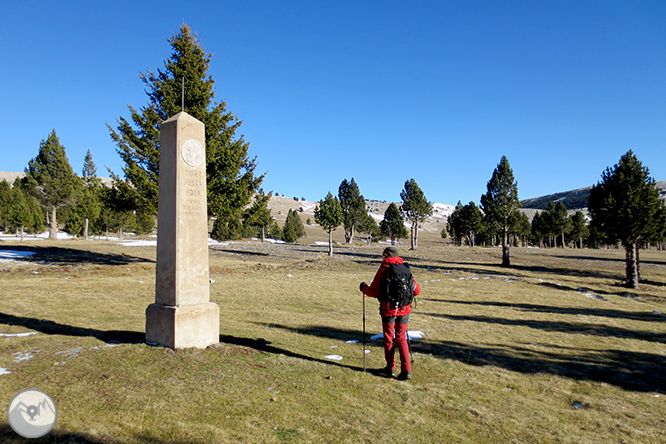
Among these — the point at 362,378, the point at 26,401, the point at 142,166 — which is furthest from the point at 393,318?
the point at 142,166

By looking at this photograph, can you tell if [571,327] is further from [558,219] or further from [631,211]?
[558,219]

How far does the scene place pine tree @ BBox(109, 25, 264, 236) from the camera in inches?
811

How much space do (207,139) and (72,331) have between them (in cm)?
1587

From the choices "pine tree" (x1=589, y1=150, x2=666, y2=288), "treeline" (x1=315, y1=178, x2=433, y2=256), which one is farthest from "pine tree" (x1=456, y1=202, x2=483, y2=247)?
"pine tree" (x1=589, y1=150, x2=666, y2=288)

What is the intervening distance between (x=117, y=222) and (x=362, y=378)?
6786 centimetres

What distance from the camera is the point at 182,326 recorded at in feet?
21.4

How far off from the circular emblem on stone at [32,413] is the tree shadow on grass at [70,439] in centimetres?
98

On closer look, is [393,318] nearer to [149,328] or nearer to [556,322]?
[149,328]

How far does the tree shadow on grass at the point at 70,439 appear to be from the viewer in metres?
3.57

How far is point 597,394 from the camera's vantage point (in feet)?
20.6

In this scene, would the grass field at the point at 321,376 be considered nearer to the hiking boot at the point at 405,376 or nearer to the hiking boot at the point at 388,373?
the hiking boot at the point at 405,376

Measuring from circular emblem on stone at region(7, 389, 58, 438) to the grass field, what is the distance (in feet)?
3.41

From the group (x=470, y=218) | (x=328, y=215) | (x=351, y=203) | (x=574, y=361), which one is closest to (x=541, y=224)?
(x=470, y=218)

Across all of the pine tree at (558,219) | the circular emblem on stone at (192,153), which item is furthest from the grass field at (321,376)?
the pine tree at (558,219)
